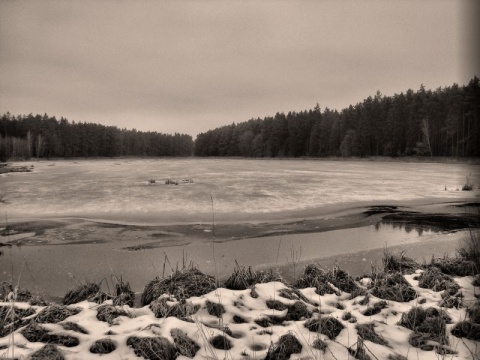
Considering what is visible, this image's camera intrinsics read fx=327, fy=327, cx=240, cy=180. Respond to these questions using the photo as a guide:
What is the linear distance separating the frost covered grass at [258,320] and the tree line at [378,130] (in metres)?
47.3

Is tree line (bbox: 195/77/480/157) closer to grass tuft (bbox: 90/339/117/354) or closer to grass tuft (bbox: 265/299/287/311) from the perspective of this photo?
grass tuft (bbox: 265/299/287/311)

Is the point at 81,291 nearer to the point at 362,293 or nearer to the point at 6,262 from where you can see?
the point at 6,262

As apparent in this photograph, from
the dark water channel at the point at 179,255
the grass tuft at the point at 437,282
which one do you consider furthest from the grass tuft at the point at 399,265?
the dark water channel at the point at 179,255

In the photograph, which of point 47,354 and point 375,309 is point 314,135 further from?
point 47,354

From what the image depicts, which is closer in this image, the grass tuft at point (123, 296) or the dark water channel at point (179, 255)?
the grass tuft at point (123, 296)

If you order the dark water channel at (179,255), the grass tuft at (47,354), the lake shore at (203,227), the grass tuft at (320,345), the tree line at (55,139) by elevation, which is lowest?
the dark water channel at (179,255)

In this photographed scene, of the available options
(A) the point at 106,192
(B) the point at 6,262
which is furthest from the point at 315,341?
(A) the point at 106,192

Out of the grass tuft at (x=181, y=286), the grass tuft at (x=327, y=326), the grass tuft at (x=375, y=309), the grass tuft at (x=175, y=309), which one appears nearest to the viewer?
the grass tuft at (x=327, y=326)

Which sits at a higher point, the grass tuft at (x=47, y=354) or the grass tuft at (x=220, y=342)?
the grass tuft at (x=47, y=354)

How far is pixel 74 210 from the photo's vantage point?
1262 centimetres

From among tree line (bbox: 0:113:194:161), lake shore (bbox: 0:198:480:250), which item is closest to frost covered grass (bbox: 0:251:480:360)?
lake shore (bbox: 0:198:480:250)

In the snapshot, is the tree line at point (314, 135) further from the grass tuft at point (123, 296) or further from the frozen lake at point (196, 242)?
the grass tuft at point (123, 296)

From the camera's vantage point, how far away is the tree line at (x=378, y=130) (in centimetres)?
6444

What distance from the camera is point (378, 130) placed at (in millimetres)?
77938
